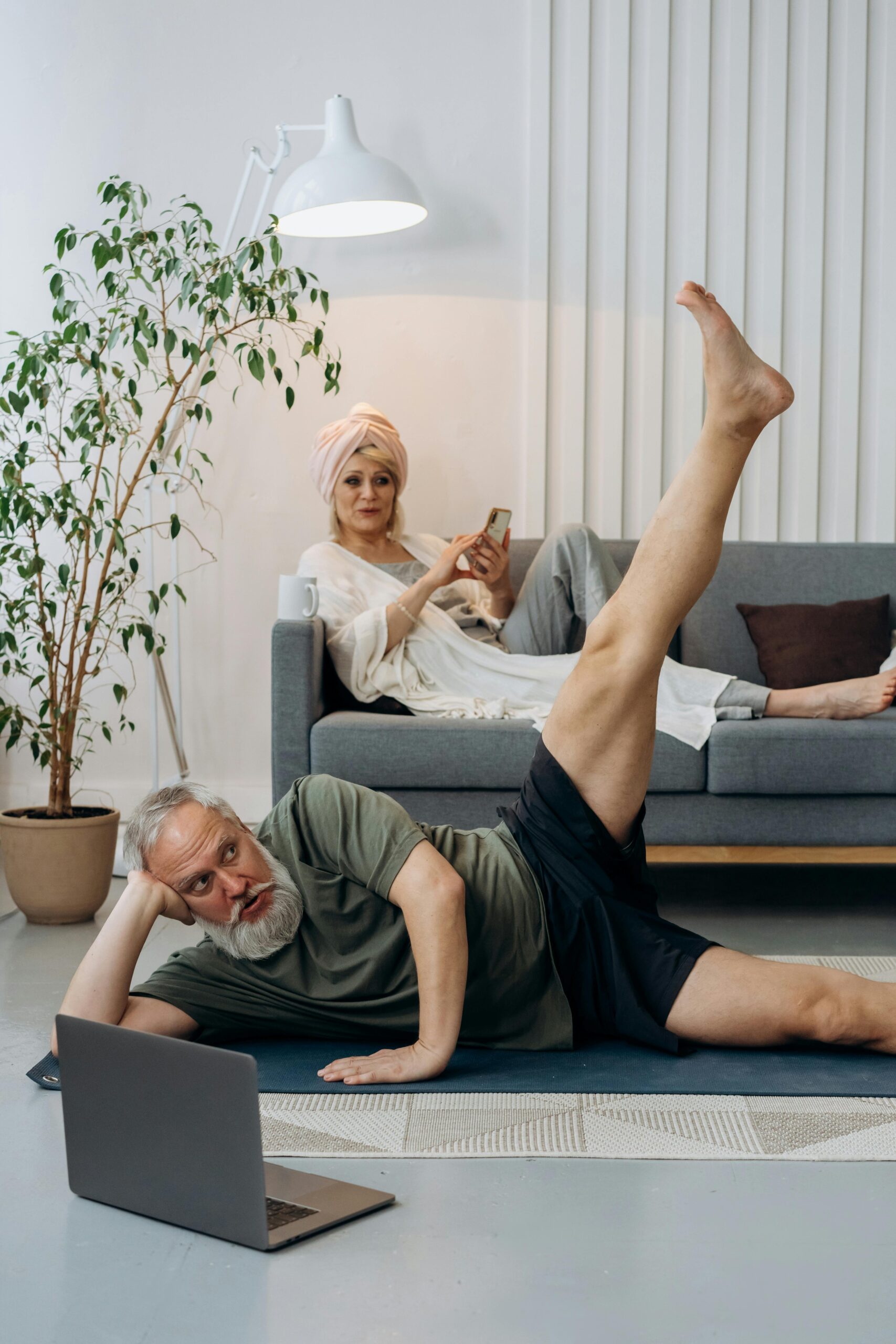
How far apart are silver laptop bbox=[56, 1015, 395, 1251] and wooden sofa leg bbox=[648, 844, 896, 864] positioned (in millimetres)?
1546

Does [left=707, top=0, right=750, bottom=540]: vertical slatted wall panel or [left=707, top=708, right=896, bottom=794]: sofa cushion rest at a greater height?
[left=707, top=0, right=750, bottom=540]: vertical slatted wall panel

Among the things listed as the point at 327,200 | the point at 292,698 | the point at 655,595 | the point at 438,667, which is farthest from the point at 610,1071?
the point at 327,200

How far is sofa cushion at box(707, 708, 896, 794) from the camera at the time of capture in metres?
2.77

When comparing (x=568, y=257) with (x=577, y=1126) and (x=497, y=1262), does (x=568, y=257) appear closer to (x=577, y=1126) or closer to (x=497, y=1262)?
(x=577, y=1126)

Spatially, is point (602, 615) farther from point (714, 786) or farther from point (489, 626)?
point (489, 626)

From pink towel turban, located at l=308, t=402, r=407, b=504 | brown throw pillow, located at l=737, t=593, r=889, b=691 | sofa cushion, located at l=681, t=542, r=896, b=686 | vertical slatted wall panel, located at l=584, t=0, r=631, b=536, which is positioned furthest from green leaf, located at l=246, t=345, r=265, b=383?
brown throw pillow, located at l=737, t=593, r=889, b=691

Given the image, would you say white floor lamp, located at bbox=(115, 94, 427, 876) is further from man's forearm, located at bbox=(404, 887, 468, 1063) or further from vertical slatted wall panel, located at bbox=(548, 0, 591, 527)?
man's forearm, located at bbox=(404, 887, 468, 1063)

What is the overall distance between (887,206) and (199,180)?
A: 2166 mm

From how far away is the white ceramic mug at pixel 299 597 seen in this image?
3.02 meters

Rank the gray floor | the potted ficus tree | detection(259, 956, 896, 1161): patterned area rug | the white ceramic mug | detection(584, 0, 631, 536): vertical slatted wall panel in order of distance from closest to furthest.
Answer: the gray floor
detection(259, 956, 896, 1161): patterned area rug
the potted ficus tree
the white ceramic mug
detection(584, 0, 631, 536): vertical slatted wall panel

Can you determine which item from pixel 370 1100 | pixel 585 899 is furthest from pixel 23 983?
pixel 585 899

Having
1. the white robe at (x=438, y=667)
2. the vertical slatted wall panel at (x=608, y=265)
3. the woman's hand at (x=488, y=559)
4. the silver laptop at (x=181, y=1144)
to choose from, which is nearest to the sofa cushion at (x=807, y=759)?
the white robe at (x=438, y=667)

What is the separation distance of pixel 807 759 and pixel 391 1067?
141cm

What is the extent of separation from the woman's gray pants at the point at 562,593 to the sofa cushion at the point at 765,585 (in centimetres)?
22
